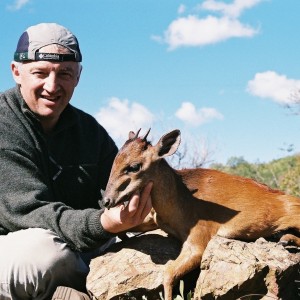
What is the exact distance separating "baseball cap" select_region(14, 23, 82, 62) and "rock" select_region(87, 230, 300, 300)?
1.77 meters

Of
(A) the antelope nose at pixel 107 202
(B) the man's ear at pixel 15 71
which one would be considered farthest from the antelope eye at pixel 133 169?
(B) the man's ear at pixel 15 71

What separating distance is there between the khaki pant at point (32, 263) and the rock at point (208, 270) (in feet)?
1.01

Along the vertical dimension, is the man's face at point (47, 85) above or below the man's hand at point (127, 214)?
above

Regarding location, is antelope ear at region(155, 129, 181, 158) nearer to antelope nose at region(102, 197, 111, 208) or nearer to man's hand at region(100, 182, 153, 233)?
man's hand at region(100, 182, 153, 233)

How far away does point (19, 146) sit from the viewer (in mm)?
5371

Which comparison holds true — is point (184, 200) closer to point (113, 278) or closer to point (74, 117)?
point (113, 278)

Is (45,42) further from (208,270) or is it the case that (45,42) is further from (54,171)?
(208,270)

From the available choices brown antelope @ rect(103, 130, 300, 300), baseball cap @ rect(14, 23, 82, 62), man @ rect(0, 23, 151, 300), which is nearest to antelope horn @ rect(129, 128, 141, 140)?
brown antelope @ rect(103, 130, 300, 300)

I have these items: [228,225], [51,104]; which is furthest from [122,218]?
[51,104]

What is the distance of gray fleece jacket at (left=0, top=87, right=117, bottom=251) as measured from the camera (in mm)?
5078

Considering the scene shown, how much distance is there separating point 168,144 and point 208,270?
115cm

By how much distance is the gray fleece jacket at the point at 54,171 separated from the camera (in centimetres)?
508

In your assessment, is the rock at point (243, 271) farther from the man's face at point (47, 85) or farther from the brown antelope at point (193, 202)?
the man's face at point (47, 85)

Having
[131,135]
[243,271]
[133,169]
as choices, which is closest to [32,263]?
[133,169]
